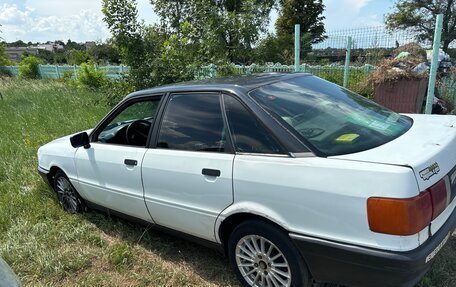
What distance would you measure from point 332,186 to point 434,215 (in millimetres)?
625

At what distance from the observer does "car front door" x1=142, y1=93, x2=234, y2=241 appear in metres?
2.74

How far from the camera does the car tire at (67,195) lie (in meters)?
4.40

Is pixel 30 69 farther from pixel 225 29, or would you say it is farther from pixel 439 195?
pixel 439 195

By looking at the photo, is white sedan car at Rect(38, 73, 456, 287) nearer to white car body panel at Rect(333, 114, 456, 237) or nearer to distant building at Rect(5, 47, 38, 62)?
white car body panel at Rect(333, 114, 456, 237)

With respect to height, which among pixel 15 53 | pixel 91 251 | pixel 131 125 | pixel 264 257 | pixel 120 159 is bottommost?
pixel 91 251

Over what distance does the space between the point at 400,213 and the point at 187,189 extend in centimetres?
156

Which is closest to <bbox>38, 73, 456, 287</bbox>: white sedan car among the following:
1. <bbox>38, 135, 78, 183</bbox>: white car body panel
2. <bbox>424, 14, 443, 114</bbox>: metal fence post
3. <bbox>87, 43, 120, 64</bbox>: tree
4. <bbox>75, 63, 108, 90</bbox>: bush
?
<bbox>38, 135, 78, 183</bbox>: white car body panel

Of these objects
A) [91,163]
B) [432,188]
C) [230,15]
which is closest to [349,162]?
[432,188]

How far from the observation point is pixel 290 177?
2.33 m

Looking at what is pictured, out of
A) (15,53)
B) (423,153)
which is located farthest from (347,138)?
(15,53)

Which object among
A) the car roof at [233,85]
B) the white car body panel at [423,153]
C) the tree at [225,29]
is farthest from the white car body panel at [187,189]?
the tree at [225,29]

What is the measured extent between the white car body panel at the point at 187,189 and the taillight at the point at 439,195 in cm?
127

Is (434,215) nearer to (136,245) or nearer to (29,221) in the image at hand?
(136,245)

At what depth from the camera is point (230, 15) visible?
8.68 meters
